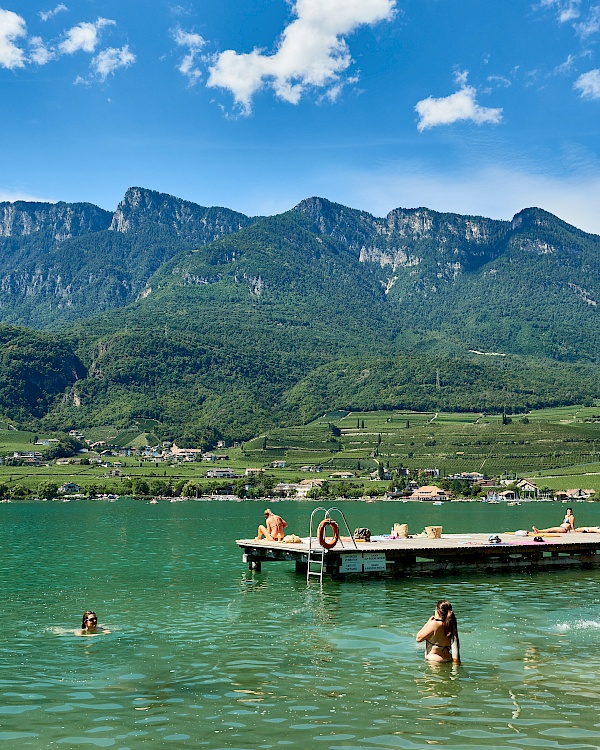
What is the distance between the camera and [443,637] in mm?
21688

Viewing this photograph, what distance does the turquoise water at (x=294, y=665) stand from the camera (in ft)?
52.5

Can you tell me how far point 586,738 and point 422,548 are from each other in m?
26.7

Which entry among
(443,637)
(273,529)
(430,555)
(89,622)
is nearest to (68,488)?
(273,529)

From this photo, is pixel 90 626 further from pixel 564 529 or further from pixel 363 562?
pixel 564 529

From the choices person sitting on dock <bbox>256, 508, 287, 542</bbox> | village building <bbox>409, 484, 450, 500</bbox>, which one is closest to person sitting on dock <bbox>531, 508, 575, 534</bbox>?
person sitting on dock <bbox>256, 508, 287, 542</bbox>

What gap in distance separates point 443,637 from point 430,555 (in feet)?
71.3

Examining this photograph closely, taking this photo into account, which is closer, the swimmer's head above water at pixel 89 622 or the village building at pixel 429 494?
the swimmer's head above water at pixel 89 622

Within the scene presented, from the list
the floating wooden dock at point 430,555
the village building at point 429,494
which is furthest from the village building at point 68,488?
the floating wooden dock at point 430,555

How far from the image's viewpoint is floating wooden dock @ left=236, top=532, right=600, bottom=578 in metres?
40.4

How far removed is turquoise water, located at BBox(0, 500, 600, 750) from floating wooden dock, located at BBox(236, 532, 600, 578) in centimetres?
148

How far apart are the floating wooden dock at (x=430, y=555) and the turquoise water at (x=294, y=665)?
4.86 ft

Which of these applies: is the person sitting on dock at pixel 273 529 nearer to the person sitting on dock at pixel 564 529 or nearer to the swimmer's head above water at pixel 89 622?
the person sitting on dock at pixel 564 529

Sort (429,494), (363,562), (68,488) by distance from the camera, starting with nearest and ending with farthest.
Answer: (363,562)
(68,488)
(429,494)

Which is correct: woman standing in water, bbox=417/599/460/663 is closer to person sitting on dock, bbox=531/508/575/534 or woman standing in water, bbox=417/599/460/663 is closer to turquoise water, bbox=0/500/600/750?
turquoise water, bbox=0/500/600/750
